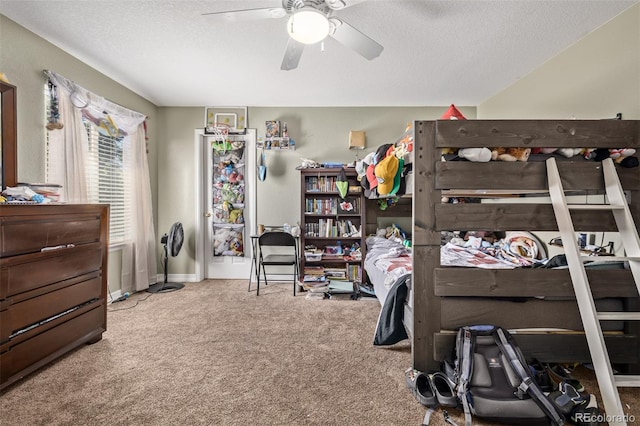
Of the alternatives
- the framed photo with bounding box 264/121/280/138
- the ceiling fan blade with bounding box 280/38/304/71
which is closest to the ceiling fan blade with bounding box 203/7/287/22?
the ceiling fan blade with bounding box 280/38/304/71

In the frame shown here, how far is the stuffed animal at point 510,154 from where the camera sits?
1666 mm

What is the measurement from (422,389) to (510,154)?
4.68 ft

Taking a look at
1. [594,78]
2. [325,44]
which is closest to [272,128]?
[325,44]

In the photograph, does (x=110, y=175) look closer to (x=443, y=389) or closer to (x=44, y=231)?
(x=44, y=231)

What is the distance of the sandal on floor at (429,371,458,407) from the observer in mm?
1447

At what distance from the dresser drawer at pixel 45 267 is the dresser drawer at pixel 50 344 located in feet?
0.98

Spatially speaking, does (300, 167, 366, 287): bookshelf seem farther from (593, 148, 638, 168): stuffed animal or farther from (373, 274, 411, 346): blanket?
(593, 148, 638, 168): stuffed animal

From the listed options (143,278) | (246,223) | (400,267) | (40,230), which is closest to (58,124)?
(40,230)

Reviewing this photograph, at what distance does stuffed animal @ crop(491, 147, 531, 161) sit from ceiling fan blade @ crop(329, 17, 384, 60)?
0.97 meters

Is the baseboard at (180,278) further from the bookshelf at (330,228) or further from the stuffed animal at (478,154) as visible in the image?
the stuffed animal at (478,154)

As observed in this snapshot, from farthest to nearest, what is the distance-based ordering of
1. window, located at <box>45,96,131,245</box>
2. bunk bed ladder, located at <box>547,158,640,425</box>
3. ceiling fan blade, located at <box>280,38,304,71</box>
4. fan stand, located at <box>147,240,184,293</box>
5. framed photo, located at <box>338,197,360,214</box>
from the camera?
framed photo, located at <box>338,197,360,214</box>, fan stand, located at <box>147,240,184,293</box>, window, located at <box>45,96,131,245</box>, ceiling fan blade, located at <box>280,38,304,71</box>, bunk bed ladder, located at <box>547,158,640,425</box>

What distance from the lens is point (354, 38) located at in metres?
1.82

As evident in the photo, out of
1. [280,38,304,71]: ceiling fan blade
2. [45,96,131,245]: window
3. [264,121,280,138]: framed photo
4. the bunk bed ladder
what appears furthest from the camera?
[264,121,280,138]: framed photo

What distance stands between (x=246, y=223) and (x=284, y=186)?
2.48ft
